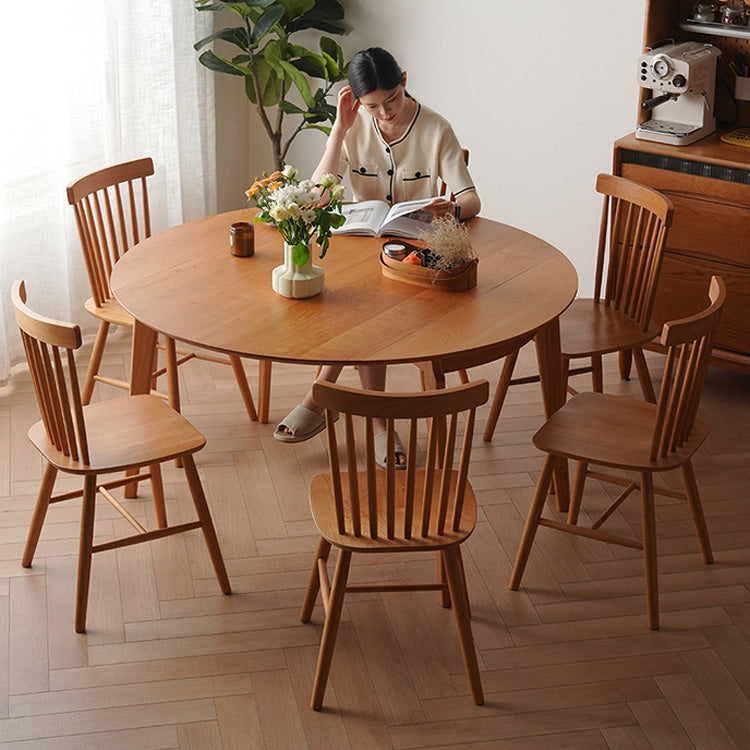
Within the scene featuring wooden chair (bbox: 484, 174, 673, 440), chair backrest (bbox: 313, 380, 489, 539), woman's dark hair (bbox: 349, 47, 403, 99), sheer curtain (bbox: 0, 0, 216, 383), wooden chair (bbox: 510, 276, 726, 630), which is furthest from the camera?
sheer curtain (bbox: 0, 0, 216, 383)

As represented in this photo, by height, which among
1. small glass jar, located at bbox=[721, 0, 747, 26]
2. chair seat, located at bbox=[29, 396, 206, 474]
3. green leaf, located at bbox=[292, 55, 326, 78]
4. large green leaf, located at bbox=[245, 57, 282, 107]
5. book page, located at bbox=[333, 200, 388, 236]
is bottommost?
chair seat, located at bbox=[29, 396, 206, 474]

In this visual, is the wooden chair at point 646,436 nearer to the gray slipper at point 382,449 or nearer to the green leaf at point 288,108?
the gray slipper at point 382,449

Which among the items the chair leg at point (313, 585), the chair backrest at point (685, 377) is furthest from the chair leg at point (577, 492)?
the chair leg at point (313, 585)

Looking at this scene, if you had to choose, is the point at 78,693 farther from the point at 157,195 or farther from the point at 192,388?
the point at 157,195

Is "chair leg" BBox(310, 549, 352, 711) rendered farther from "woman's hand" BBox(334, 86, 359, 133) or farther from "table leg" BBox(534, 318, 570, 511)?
"woman's hand" BBox(334, 86, 359, 133)

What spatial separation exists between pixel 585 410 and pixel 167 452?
3.86 feet

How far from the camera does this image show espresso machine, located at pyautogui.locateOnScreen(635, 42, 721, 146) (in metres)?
3.82

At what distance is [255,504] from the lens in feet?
11.2

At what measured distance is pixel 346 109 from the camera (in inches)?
136

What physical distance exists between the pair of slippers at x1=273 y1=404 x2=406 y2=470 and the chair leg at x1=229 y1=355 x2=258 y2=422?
9.2 inches

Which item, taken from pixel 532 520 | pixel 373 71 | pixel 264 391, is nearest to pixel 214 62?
pixel 373 71

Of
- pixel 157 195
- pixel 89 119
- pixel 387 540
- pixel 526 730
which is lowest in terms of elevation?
pixel 526 730

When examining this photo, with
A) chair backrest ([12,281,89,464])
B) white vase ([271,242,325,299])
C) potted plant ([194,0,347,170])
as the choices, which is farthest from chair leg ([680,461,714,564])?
potted plant ([194,0,347,170])

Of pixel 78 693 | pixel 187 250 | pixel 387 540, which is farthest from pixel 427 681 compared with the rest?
pixel 187 250
